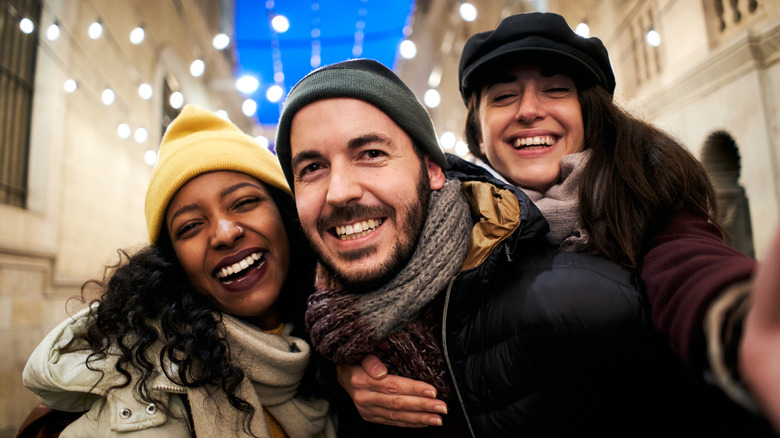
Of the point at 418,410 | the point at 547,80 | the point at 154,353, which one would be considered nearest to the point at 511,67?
the point at 547,80

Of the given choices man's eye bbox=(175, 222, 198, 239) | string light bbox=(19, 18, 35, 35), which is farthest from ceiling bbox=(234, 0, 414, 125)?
man's eye bbox=(175, 222, 198, 239)

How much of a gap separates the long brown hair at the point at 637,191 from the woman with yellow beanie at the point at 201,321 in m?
1.20

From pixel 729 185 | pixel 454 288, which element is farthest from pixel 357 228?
pixel 729 185

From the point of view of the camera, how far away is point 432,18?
7922 millimetres

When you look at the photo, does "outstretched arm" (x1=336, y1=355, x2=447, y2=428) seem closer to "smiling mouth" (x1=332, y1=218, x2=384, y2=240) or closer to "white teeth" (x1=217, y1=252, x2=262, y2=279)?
"smiling mouth" (x1=332, y1=218, x2=384, y2=240)

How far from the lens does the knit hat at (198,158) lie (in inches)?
69.9

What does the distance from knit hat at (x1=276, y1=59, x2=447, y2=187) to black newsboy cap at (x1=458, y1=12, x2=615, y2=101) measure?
375 mm

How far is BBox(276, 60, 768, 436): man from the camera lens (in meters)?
1.14

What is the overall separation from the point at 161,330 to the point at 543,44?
6.02ft

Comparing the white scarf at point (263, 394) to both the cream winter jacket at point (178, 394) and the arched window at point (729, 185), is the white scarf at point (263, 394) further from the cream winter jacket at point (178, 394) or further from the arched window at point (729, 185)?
the arched window at point (729, 185)

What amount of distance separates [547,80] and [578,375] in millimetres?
1193

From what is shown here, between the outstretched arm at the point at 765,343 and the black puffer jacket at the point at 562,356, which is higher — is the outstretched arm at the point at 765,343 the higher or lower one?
the higher one

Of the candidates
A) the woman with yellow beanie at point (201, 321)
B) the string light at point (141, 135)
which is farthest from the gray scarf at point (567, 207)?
the string light at point (141, 135)

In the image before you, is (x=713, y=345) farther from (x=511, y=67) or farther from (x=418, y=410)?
(x=511, y=67)
